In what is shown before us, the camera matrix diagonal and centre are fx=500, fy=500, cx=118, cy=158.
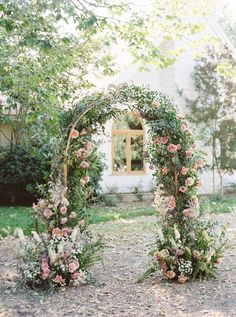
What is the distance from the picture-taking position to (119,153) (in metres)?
17.1

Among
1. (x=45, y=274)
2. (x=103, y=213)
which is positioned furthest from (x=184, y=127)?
(x=103, y=213)

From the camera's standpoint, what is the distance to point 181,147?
650 centimetres

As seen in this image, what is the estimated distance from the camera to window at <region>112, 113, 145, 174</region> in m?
17.0

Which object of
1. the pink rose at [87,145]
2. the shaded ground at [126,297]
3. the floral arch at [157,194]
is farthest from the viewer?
the pink rose at [87,145]

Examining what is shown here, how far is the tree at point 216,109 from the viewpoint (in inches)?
644

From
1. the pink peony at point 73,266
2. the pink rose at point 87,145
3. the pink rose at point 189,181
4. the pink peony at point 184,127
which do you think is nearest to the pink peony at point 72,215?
the pink peony at point 73,266

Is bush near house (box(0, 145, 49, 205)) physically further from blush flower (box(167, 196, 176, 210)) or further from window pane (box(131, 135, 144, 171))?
blush flower (box(167, 196, 176, 210))

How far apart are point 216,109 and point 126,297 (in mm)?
11465

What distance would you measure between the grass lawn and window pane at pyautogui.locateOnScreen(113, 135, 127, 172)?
185 centimetres

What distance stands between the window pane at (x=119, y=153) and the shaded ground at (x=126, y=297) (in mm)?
9243

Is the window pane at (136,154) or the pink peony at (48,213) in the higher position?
the window pane at (136,154)

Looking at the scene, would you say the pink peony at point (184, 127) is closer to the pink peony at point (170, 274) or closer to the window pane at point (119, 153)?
the pink peony at point (170, 274)

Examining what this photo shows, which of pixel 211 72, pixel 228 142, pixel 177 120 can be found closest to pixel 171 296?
pixel 177 120

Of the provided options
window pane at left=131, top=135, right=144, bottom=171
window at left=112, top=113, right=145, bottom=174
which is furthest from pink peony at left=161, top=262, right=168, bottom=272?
window pane at left=131, top=135, right=144, bottom=171
